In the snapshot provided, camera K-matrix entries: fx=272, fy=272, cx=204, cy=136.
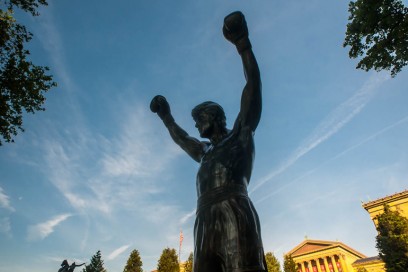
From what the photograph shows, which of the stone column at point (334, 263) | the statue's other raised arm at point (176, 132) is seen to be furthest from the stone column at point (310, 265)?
the statue's other raised arm at point (176, 132)

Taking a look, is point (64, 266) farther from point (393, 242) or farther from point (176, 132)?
point (393, 242)

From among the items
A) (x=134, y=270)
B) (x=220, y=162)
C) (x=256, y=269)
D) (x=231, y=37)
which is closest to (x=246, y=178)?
(x=220, y=162)

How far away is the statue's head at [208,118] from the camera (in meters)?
2.57

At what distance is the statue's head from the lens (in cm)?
257

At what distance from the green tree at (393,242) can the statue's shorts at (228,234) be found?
30217 millimetres

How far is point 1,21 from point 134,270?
98.3 feet

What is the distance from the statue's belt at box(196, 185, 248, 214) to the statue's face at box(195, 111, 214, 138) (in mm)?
653

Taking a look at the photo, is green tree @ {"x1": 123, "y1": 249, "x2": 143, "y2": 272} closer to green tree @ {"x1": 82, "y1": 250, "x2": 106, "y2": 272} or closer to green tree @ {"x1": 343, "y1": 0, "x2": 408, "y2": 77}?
green tree @ {"x1": 82, "y1": 250, "x2": 106, "y2": 272}

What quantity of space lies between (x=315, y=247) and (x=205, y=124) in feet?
228

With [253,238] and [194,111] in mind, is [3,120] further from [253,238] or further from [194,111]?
[253,238]

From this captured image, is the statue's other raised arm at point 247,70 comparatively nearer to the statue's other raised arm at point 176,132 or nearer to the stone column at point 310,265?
the statue's other raised arm at point 176,132

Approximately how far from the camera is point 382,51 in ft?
29.0

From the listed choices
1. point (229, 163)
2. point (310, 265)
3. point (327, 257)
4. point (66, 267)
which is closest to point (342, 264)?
point (327, 257)

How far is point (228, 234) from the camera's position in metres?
1.84
